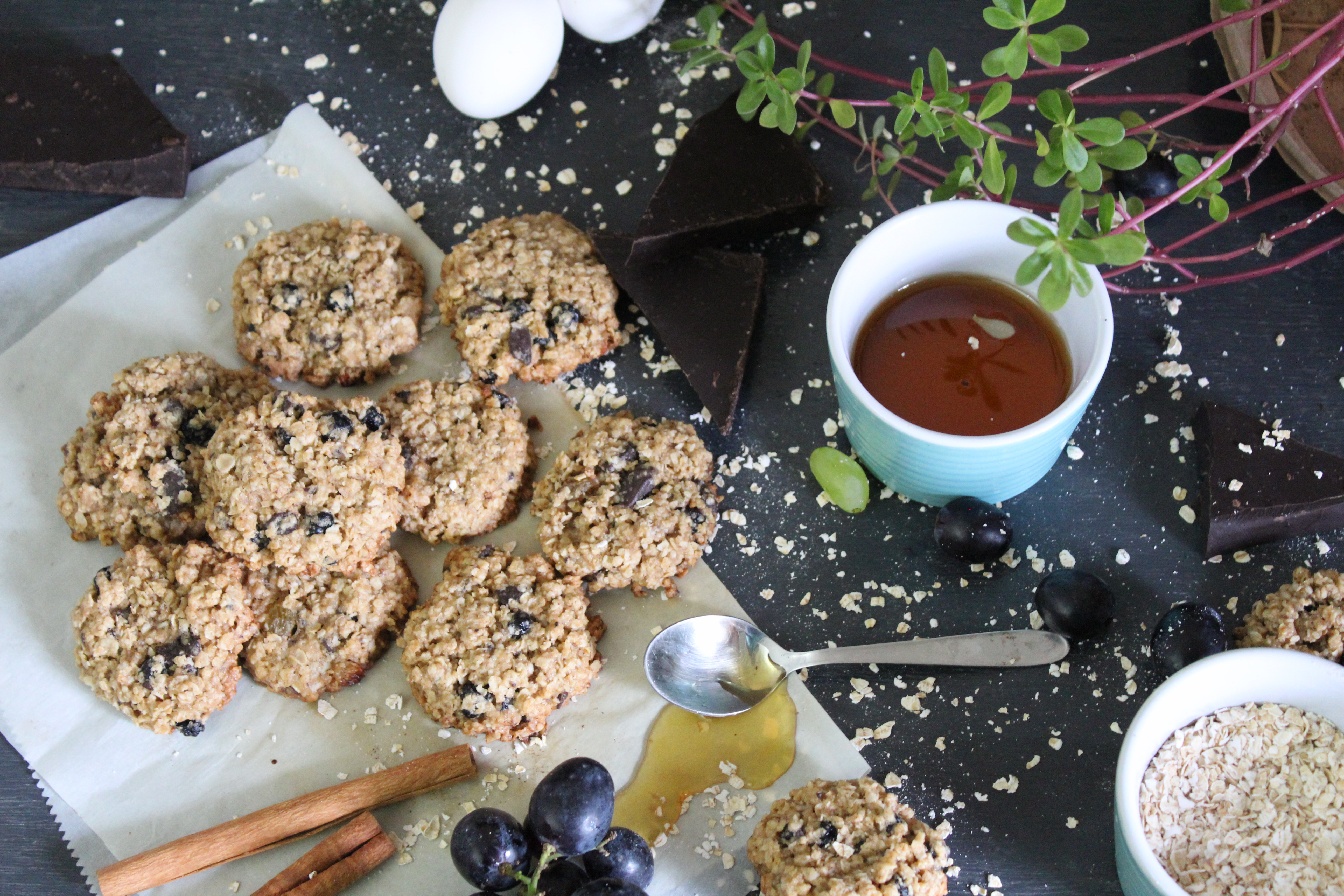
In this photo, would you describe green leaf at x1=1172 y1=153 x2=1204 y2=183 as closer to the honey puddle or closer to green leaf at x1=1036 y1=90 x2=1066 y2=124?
green leaf at x1=1036 y1=90 x2=1066 y2=124

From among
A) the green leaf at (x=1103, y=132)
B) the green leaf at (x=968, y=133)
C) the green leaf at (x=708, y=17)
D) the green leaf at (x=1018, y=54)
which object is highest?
the green leaf at (x=1018, y=54)

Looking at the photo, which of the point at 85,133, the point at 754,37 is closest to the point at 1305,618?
the point at 754,37

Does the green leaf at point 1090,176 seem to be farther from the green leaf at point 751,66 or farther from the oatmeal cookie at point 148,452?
the oatmeal cookie at point 148,452

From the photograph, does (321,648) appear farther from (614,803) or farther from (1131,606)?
(1131,606)

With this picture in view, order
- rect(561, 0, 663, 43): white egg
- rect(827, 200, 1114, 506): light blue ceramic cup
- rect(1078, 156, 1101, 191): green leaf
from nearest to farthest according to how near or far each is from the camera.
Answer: rect(1078, 156, 1101, 191): green leaf → rect(827, 200, 1114, 506): light blue ceramic cup → rect(561, 0, 663, 43): white egg

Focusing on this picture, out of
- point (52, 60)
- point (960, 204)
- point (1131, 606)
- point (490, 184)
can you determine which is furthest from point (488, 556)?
point (52, 60)

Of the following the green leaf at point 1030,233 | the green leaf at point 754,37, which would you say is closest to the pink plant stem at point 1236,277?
the green leaf at point 1030,233

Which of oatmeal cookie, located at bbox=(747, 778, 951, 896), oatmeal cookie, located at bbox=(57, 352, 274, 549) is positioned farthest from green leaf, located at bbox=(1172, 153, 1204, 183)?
oatmeal cookie, located at bbox=(57, 352, 274, 549)

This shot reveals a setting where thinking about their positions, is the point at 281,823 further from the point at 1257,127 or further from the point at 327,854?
the point at 1257,127
